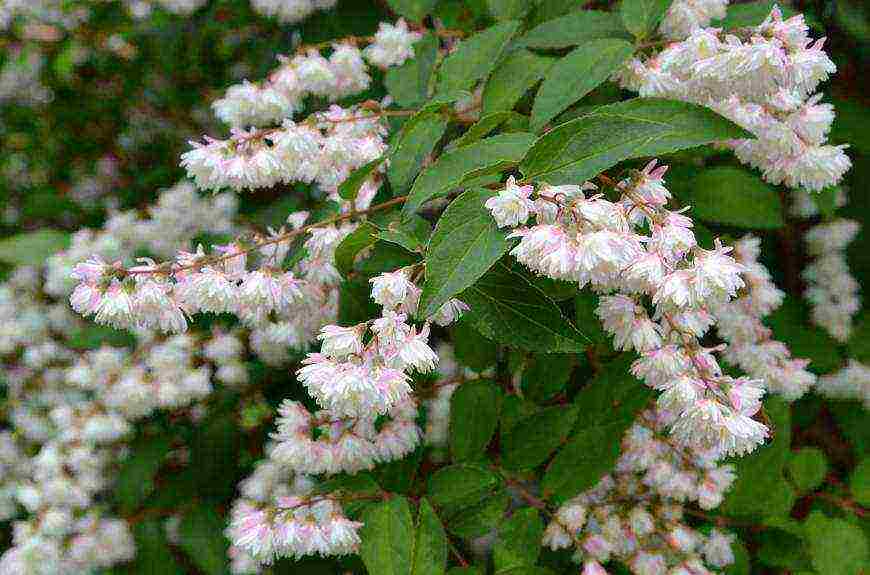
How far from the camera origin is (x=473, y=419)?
4.51 ft

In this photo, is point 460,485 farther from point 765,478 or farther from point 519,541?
point 765,478

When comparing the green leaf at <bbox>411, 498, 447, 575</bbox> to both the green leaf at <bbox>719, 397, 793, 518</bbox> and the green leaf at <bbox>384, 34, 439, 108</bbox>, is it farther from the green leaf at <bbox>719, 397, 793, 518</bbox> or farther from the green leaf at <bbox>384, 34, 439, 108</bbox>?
the green leaf at <bbox>384, 34, 439, 108</bbox>

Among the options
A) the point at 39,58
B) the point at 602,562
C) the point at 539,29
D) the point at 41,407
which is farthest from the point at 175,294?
the point at 39,58

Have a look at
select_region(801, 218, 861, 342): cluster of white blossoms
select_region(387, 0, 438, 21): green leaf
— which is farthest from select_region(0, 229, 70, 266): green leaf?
select_region(801, 218, 861, 342): cluster of white blossoms

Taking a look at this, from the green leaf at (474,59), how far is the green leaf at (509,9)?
11cm

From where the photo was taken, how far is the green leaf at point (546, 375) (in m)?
1.37

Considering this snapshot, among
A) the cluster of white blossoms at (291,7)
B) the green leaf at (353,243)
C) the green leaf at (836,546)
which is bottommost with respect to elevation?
the green leaf at (836,546)

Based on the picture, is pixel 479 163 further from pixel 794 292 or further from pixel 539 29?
pixel 794 292

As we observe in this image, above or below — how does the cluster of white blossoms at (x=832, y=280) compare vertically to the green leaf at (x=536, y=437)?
below

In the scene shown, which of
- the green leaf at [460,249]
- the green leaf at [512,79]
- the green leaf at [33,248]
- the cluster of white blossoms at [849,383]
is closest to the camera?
the green leaf at [460,249]

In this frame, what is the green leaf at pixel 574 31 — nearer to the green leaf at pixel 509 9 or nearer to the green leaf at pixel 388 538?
the green leaf at pixel 509 9

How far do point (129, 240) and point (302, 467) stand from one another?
134 centimetres

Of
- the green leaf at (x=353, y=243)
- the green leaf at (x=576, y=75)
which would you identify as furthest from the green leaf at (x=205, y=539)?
the green leaf at (x=576, y=75)

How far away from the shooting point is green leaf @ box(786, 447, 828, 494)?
1624 mm
